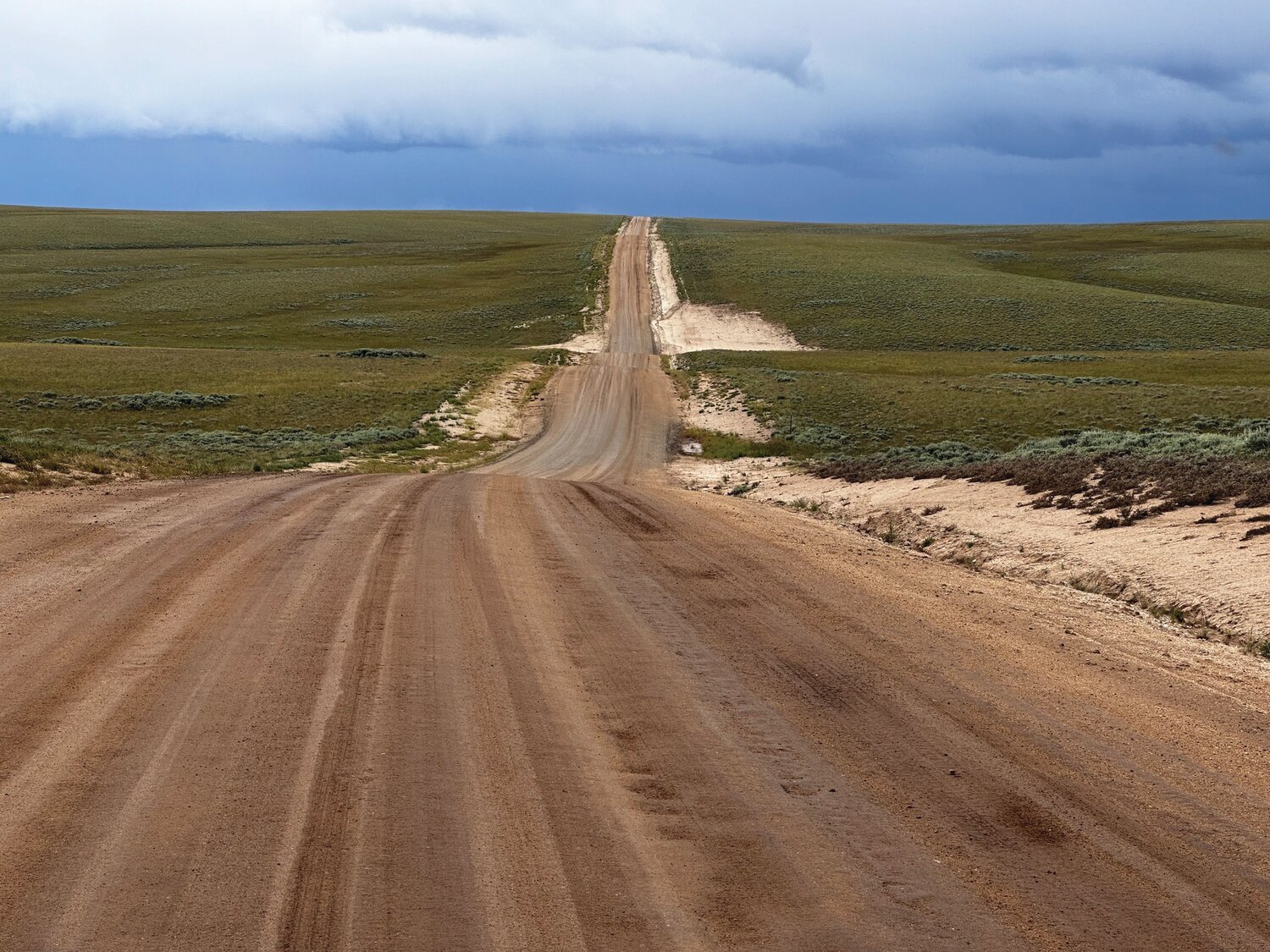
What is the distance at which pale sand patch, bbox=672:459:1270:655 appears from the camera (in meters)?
13.1

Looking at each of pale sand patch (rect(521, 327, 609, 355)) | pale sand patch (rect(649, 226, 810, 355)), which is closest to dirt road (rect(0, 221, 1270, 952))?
pale sand patch (rect(521, 327, 609, 355))

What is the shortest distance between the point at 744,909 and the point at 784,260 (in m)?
99.3

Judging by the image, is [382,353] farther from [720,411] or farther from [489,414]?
[720,411]

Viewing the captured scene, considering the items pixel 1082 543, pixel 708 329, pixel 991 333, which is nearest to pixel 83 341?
pixel 708 329

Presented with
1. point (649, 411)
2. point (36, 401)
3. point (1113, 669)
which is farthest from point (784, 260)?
point (1113, 669)

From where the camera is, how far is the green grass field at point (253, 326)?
39219mm

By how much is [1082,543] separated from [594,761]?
444 inches

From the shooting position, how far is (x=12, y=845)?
20.4 feet

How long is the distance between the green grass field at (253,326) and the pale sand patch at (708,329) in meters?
6.54

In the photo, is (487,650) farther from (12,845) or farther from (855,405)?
(855,405)

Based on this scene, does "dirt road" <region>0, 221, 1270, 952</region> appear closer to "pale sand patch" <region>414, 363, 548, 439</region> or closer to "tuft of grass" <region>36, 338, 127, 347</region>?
"pale sand patch" <region>414, 363, 548, 439</region>

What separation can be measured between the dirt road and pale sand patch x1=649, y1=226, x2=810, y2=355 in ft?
184

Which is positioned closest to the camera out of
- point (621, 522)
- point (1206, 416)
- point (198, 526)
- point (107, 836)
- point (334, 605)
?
point (107, 836)

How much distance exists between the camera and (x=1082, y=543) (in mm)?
16328
